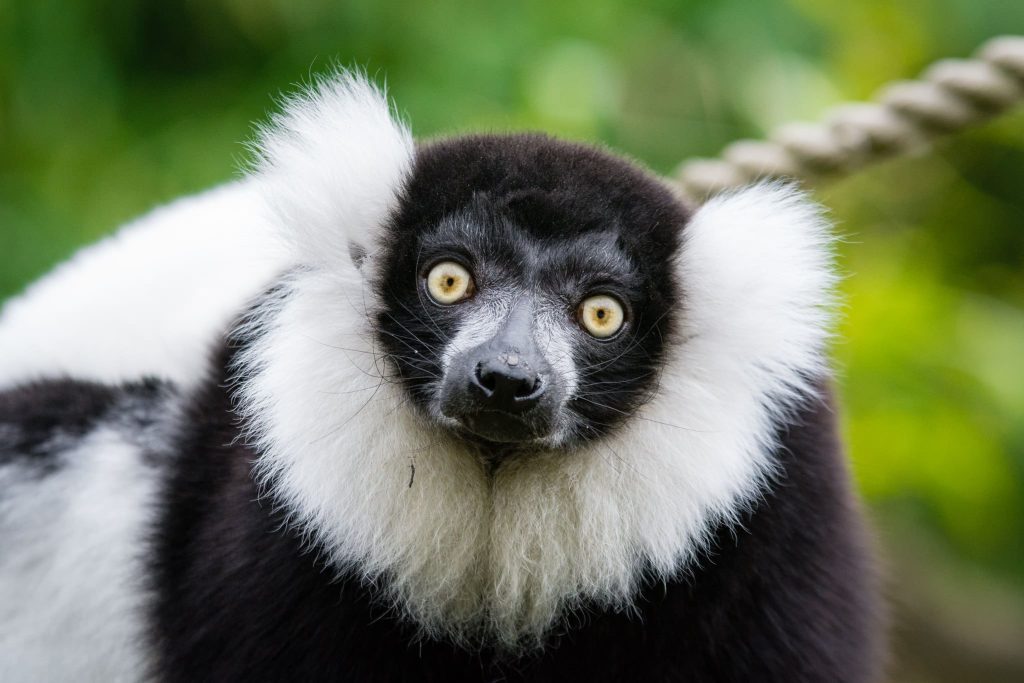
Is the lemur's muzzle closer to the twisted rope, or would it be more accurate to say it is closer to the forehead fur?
the forehead fur

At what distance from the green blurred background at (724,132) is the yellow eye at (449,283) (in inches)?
92.8

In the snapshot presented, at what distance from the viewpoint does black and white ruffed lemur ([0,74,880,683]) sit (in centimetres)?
247

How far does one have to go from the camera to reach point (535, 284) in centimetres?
245

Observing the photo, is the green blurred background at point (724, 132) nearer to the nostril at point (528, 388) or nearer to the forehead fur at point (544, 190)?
the forehead fur at point (544, 190)

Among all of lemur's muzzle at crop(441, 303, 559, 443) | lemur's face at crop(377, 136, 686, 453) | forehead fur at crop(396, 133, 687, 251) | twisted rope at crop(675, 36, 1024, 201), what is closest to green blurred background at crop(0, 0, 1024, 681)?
twisted rope at crop(675, 36, 1024, 201)

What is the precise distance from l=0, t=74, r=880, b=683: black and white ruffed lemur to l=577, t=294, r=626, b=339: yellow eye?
0.03 feet

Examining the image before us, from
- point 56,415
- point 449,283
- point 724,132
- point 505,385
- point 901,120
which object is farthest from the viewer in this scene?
point 724,132

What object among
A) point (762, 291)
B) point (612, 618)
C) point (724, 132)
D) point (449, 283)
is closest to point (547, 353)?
point (449, 283)

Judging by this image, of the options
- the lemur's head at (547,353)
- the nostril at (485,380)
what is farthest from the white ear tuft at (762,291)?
the nostril at (485,380)

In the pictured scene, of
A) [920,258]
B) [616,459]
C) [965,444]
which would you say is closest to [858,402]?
[965,444]

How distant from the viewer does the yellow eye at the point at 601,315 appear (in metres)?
2.49

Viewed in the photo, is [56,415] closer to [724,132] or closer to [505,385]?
[505,385]

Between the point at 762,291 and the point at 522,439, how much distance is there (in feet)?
2.09

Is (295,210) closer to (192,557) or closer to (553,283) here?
(553,283)
